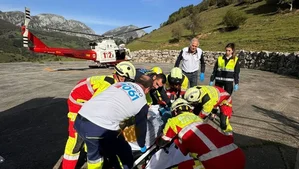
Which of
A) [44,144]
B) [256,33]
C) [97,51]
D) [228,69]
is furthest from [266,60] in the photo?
[44,144]

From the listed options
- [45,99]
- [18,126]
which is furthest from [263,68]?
[18,126]

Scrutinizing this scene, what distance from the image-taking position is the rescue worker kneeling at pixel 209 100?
A: 391 centimetres

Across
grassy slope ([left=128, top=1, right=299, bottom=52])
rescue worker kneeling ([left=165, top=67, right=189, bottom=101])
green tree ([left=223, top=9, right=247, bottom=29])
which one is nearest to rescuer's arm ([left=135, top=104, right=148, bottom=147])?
rescue worker kneeling ([left=165, top=67, right=189, bottom=101])

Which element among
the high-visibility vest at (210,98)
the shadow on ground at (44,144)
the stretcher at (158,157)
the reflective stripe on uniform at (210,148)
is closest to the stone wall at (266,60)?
the shadow on ground at (44,144)

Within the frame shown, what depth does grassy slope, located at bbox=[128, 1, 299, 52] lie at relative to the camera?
21.9 m

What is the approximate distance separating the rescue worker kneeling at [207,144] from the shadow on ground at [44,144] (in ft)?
4.98

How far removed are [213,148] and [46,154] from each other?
3137 millimetres

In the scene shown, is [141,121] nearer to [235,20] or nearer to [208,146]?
[208,146]

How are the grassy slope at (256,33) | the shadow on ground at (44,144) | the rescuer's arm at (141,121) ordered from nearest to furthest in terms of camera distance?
the rescuer's arm at (141,121) → the shadow on ground at (44,144) → the grassy slope at (256,33)

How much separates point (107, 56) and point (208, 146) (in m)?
17.8

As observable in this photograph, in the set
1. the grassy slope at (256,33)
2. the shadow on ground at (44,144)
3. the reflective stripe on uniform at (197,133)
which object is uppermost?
the grassy slope at (256,33)

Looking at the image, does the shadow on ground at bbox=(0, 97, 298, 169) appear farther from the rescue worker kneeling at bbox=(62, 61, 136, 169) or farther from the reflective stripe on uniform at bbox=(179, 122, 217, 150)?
the reflective stripe on uniform at bbox=(179, 122, 217, 150)

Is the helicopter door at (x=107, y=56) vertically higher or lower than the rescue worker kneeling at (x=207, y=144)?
higher

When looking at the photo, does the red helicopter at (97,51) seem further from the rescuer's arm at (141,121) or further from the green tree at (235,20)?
the green tree at (235,20)
